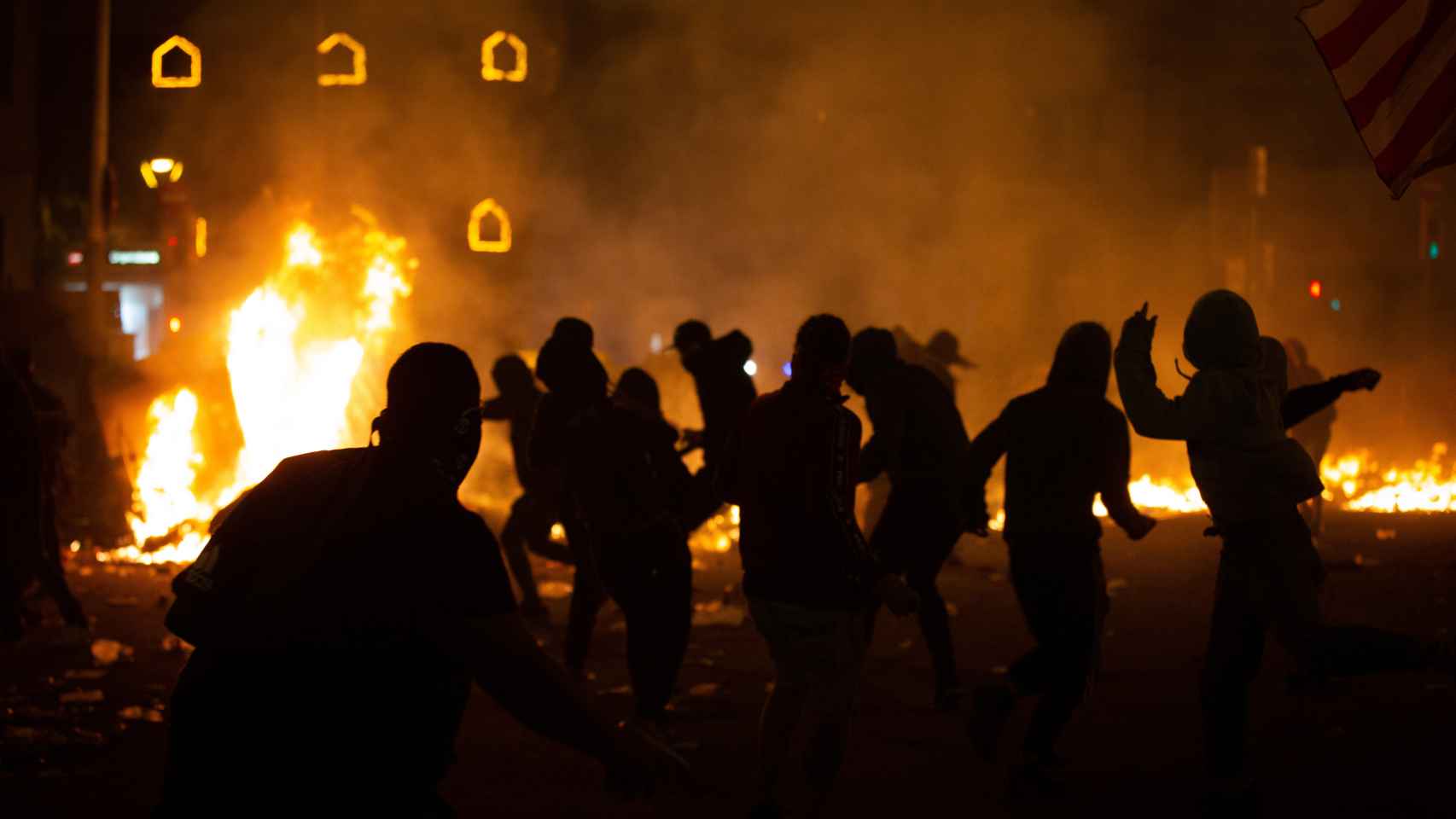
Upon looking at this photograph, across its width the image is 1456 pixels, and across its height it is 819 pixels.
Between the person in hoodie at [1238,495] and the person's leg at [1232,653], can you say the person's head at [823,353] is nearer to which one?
the person in hoodie at [1238,495]

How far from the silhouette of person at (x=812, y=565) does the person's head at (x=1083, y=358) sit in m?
1.12

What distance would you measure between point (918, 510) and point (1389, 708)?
2175mm

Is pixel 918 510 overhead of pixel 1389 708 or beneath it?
overhead

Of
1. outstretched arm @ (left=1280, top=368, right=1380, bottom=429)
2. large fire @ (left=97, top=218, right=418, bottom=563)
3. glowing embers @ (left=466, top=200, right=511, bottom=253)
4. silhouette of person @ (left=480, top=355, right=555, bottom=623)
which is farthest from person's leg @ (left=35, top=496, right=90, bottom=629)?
glowing embers @ (left=466, top=200, right=511, bottom=253)

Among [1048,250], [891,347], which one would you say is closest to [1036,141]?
[1048,250]

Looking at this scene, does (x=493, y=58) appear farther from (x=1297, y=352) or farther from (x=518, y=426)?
(x=518, y=426)

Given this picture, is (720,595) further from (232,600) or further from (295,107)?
(295,107)

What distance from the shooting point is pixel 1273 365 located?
4.86 meters

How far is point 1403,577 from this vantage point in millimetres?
10047

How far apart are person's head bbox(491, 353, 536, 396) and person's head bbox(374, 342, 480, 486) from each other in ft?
20.9

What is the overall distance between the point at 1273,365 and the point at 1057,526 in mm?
907

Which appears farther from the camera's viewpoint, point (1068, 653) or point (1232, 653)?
point (1068, 653)

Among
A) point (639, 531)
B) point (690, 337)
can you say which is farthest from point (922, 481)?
point (690, 337)

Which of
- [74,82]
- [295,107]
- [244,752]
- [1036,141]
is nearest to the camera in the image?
[244,752]
